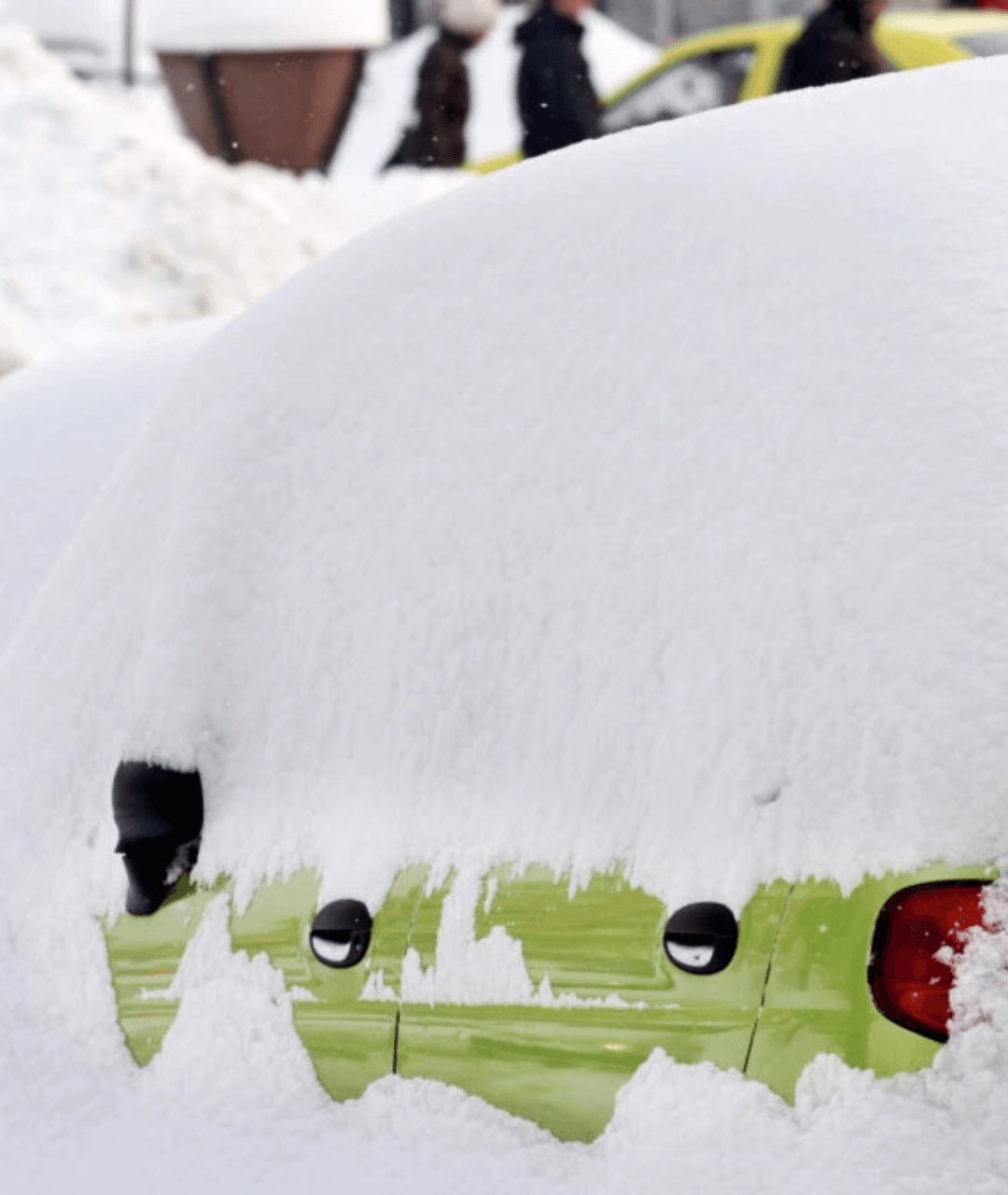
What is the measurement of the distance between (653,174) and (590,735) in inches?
27.1

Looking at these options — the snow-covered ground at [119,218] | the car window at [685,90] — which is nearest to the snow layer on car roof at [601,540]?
the snow-covered ground at [119,218]

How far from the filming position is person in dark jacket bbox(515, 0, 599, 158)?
934 centimetres

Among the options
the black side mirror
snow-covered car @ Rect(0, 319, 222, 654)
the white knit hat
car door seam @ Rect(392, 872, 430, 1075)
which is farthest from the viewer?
the white knit hat

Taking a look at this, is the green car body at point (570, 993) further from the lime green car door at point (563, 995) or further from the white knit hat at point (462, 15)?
the white knit hat at point (462, 15)

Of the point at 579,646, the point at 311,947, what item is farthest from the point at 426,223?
the point at 311,947

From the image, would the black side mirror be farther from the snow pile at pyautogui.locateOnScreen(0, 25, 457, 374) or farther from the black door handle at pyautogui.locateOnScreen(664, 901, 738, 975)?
the snow pile at pyautogui.locateOnScreen(0, 25, 457, 374)

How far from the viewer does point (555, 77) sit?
9336 millimetres

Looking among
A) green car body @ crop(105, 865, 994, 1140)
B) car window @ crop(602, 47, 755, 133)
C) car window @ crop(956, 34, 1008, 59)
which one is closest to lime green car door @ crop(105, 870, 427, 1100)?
green car body @ crop(105, 865, 994, 1140)

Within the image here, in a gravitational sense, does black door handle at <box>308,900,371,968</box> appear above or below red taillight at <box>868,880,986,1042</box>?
below

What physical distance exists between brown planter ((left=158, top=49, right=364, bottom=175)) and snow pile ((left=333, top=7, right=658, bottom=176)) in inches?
259

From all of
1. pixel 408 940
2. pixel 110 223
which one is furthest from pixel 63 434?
pixel 110 223

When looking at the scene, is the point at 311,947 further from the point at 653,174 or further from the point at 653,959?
the point at 653,174

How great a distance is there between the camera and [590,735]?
6.29 ft

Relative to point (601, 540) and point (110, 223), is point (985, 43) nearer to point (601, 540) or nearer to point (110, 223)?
point (110, 223)
